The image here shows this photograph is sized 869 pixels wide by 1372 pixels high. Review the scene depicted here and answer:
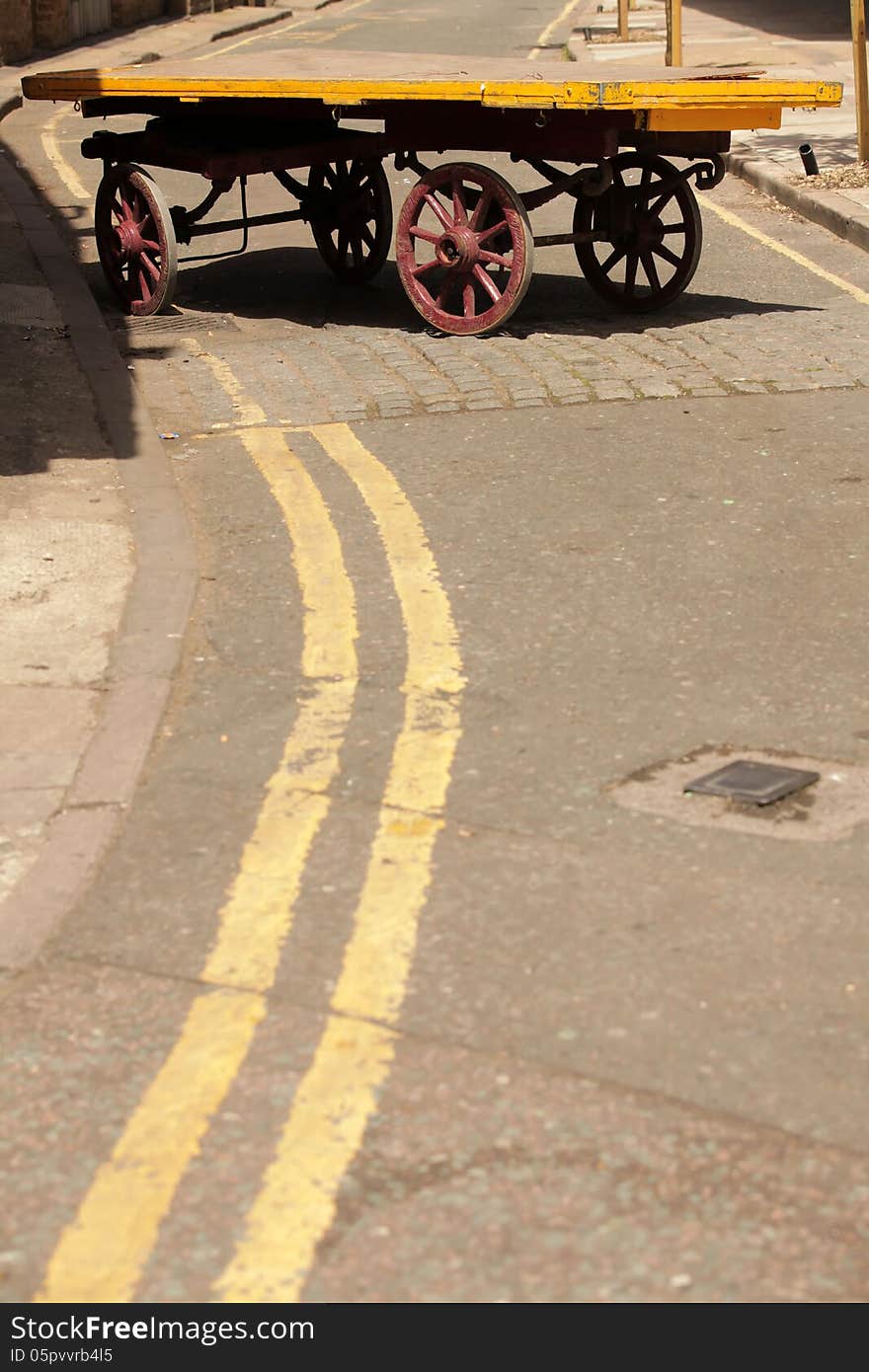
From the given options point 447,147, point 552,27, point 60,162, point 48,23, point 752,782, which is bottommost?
point 552,27

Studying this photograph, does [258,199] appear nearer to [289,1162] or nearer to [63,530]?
[63,530]

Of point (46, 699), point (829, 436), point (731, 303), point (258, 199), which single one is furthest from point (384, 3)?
point (46, 699)

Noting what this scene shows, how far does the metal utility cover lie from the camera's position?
524 centimetres

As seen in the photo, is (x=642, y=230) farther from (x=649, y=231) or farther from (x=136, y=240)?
(x=136, y=240)

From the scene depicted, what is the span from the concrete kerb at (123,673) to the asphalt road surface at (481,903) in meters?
0.08

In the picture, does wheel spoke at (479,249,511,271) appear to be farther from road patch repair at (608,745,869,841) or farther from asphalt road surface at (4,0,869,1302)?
road patch repair at (608,745,869,841)

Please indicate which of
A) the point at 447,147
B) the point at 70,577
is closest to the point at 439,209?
the point at 447,147

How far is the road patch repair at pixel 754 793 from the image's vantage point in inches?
201

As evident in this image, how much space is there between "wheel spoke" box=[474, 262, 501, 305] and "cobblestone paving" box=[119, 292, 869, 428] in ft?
0.83

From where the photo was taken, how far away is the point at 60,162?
61.4 feet

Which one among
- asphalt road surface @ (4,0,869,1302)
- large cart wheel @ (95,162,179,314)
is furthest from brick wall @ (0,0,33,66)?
asphalt road surface @ (4,0,869,1302)

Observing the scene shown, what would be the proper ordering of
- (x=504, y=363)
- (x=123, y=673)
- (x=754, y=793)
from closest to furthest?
(x=754, y=793), (x=123, y=673), (x=504, y=363)

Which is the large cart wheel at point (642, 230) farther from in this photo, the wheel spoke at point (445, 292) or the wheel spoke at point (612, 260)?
the wheel spoke at point (445, 292)

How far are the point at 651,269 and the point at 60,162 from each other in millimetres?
9252
